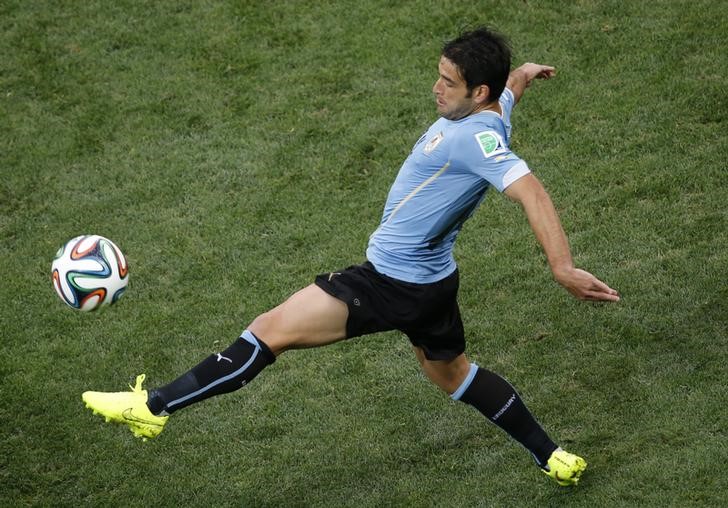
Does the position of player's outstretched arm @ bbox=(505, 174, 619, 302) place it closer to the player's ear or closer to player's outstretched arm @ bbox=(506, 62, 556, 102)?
the player's ear

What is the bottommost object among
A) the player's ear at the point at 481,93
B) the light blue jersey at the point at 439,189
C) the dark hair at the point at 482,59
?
the light blue jersey at the point at 439,189

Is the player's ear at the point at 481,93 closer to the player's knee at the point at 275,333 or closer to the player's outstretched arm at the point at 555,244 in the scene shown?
the player's outstretched arm at the point at 555,244

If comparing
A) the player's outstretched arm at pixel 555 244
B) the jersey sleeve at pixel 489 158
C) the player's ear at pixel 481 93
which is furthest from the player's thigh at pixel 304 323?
the player's ear at pixel 481 93

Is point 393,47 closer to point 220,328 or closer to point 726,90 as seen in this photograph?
point 726,90

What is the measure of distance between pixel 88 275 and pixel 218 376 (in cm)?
91

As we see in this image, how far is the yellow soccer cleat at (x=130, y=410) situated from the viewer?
5375 millimetres

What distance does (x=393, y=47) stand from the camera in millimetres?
10078

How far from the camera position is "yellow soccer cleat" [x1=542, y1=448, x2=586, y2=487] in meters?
5.56

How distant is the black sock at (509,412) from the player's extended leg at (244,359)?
84 centimetres

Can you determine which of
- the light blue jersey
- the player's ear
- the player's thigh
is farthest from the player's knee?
the player's ear

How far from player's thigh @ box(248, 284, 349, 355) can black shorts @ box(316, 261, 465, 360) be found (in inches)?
2.0

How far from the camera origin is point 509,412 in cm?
565

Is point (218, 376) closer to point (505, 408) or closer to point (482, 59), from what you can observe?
point (505, 408)

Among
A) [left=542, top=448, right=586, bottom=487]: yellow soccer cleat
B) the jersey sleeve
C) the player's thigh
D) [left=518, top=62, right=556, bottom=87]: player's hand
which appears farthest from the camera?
[left=518, top=62, right=556, bottom=87]: player's hand
